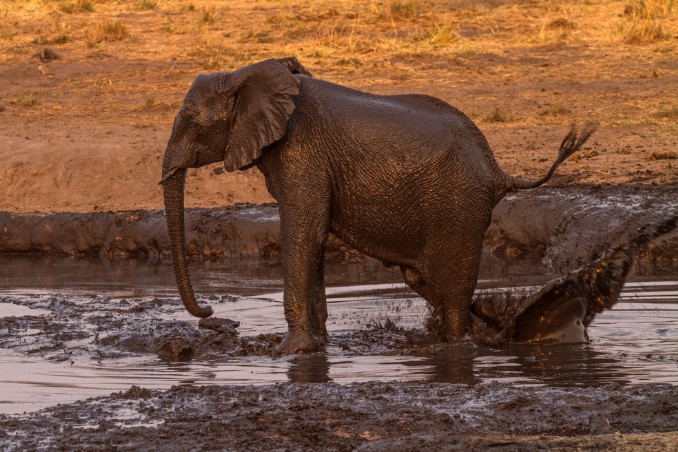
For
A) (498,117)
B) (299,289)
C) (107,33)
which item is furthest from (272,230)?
(107,33)

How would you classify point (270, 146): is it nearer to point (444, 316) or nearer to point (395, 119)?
point (395, 119)

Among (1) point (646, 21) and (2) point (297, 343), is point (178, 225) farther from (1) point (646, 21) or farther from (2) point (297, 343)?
(1) point (646, 21)

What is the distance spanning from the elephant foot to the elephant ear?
102cm

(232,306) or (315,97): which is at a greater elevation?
(315,97)

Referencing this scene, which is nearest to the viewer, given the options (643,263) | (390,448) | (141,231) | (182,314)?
(390,448)

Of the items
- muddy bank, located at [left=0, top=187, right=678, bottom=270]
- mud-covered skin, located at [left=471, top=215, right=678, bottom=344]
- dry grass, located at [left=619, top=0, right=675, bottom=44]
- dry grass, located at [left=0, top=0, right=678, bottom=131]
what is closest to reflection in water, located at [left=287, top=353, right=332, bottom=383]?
mud-covered skin, located at [left=471, top=215, right=678, bottom=344]

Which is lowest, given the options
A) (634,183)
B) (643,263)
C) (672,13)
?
A: (643,263)

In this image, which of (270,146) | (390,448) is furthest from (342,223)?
(390,448)

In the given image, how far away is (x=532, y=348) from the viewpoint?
7.89 metres

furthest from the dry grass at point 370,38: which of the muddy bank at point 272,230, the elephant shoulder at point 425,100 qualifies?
the elephant shoulder at point 425,100

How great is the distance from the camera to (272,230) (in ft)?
40.4

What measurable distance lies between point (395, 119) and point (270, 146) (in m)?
0.73

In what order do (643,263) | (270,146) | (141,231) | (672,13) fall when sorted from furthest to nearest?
(672,13), (141,231), (643,263), (270,146)

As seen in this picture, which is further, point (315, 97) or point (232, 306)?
point (232, 306)
